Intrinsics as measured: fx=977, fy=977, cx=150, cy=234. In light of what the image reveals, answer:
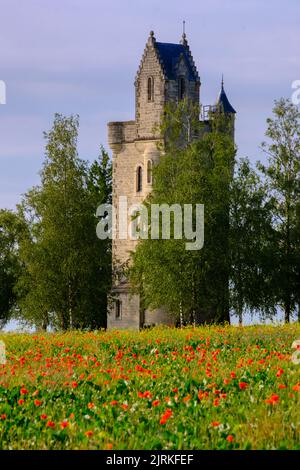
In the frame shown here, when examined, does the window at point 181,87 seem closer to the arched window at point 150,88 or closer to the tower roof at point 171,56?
the tower roof at point 171,56

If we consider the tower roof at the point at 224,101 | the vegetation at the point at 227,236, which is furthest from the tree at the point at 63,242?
the tower roof at the point at 224,101

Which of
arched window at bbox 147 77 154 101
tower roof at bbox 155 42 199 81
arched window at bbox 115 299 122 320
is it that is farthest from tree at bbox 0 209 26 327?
tower roof at bbox 155 42 199 81

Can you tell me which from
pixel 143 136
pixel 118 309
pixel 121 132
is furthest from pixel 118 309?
pixel 121 132

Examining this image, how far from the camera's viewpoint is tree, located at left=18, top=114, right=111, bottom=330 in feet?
152

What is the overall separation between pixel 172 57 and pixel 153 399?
43772 mm

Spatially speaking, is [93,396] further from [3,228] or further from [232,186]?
[3,228]

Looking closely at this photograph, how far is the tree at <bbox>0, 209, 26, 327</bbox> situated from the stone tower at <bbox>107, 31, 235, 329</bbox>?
8.67m

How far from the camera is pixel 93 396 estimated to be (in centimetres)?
1491

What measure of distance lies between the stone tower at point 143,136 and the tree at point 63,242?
562 centimetres

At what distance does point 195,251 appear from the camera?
42344mm

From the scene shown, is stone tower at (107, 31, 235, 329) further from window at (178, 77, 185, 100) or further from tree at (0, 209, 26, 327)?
tree at (0, 209, 26, 327)

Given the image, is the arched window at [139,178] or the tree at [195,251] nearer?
the tree at [195,251]

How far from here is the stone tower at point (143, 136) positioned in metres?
54.4
